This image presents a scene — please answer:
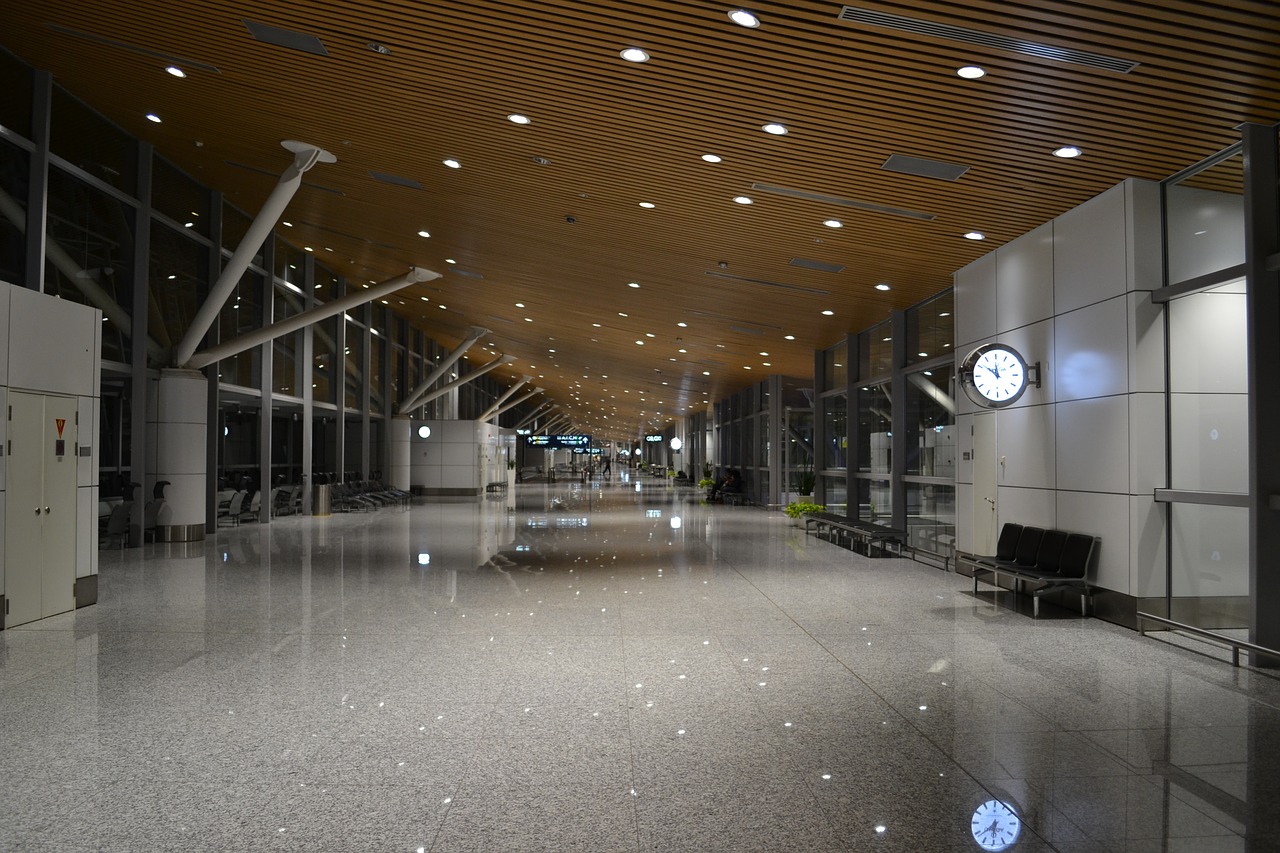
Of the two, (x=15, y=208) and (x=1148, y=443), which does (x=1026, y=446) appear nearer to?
(x=1148, y=443)

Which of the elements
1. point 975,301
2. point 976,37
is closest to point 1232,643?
point 976,37

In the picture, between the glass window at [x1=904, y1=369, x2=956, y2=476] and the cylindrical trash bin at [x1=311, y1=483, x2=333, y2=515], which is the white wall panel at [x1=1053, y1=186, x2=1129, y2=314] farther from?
the cylindrical trash bin at [x1=311, y1=483, x2=333, y2=515]

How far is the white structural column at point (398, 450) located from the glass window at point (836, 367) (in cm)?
1498

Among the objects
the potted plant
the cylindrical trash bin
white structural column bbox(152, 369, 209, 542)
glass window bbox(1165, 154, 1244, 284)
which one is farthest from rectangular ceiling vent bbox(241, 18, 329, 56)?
the cylindrical trash bin

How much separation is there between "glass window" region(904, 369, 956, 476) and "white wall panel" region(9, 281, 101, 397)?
35.8 ft

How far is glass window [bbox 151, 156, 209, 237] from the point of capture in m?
15.7

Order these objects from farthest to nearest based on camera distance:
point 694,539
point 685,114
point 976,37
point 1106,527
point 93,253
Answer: point 694,539 < point 93,253 < point 1106,527 < point 685,114 < point 976,37

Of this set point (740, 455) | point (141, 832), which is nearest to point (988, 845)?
point (141, 832)

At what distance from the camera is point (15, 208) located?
38.4 feet

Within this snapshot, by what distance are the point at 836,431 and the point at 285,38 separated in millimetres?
15806

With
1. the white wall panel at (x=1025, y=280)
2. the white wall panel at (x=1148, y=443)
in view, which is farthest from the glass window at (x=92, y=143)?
the white wall panel at (x=1148, y=443)

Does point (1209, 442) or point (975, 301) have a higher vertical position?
point (975, 301)

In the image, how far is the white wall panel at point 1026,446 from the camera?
10125 mm

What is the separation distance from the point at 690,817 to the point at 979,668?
365 cm
